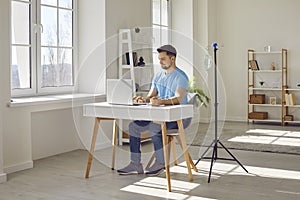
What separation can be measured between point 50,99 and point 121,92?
122 cm

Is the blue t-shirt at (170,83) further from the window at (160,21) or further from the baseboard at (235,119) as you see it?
the baseboard at (235,119)

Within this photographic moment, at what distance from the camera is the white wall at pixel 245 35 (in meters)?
8.23

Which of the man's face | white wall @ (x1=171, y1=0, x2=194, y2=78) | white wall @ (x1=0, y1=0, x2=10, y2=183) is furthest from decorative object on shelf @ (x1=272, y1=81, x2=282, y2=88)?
white wall @ (x1=0, y1=0, x2=10, y2=183)

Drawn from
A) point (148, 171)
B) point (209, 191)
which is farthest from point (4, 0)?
point (209, 191)

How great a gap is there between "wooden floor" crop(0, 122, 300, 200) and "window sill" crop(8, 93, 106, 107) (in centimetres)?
69

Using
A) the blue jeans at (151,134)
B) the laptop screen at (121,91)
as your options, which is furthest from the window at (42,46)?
the blue jeans at (151,134)

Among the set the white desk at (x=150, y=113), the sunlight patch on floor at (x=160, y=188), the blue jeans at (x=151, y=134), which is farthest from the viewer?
the blue jeans at (x=151, y=134)

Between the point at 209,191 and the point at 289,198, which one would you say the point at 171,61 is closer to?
the point at 209,191

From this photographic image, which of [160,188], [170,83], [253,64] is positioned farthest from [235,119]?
[160,188]

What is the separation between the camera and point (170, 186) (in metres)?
4.01

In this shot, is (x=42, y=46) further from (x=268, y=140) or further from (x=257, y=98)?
(x=257, y=98)

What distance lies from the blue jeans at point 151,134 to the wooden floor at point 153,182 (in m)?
0.21

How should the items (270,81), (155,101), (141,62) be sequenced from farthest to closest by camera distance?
(270,81) < (141,62) < (155,101)

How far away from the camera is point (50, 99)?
5.18 metres
